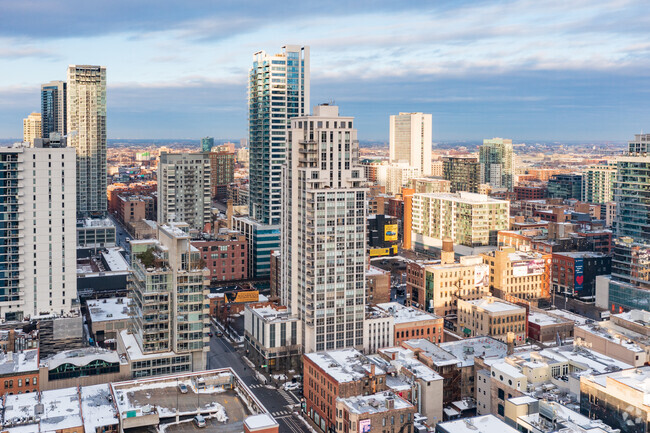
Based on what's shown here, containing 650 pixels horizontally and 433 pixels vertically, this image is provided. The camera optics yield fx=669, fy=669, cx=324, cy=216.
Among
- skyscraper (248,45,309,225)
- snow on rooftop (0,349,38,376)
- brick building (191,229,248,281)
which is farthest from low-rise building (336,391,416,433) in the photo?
skyscraper (248,45,309,225)

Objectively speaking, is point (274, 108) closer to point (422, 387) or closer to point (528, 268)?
point (528, 268)

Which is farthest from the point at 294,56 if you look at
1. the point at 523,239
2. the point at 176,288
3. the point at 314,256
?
the point at 176,288

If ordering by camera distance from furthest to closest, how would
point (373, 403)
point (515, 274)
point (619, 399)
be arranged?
point (515, 274) < point (373, 403) < point (619, 399)

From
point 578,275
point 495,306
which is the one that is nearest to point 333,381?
point 495,306

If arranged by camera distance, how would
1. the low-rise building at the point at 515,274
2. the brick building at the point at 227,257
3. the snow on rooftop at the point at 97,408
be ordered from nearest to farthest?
the snow on rooftop at the point at 97,408, the low-rise building at the point at 515,274, the brick building at the point at 227,257

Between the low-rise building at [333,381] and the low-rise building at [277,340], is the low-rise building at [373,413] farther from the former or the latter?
the low-rise building at [277,340]

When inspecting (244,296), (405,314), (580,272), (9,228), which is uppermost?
(9,228)

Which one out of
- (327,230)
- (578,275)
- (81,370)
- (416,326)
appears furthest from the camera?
(578,275)

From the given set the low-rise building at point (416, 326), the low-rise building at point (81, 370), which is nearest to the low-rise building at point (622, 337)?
the low-rise building at point (416, 326)
